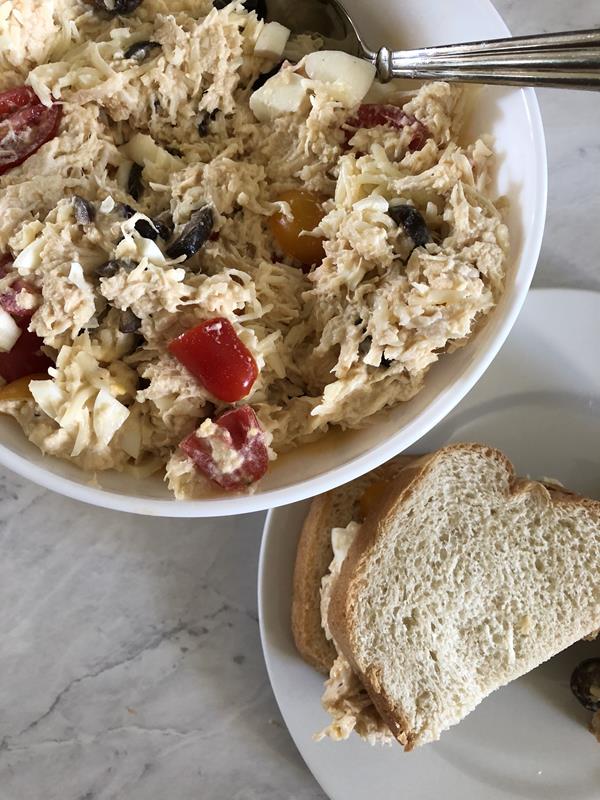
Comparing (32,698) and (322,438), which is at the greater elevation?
(322,438)

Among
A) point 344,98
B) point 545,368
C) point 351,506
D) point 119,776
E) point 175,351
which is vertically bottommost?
point 119,776

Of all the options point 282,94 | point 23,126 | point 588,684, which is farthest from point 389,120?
point 588,684

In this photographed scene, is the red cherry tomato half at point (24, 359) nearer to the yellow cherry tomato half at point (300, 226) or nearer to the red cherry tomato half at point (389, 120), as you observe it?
the yellow cherry tomato half at point (300, 226)

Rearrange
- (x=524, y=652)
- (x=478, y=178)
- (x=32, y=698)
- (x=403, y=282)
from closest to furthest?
1. (x=403, y=282)
2. (x=478, y=178)
3. (x=524, y=652)
4. (x=32, y=698)

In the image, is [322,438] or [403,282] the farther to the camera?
[322,438]

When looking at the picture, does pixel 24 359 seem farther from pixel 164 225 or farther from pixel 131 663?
pixel 131 663

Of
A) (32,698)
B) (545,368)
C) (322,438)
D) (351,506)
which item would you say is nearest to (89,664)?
(32,698)

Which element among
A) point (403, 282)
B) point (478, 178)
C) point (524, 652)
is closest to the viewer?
point (403, 282)

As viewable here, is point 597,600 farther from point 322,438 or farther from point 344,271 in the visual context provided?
point 344,271
